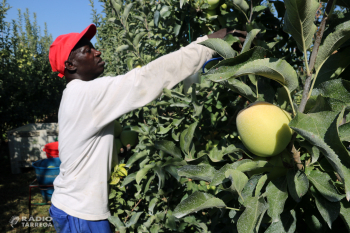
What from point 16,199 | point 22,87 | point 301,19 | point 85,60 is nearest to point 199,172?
point 301,19

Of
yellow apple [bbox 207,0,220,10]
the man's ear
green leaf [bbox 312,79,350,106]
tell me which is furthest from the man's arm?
green leaf [bbox 312,79,350,106]

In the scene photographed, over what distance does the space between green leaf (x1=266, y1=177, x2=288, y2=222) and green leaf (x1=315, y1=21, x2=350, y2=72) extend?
0.25 metres

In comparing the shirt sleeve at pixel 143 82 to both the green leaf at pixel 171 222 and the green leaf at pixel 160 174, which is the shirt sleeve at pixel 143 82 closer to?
the green leaf at pixel 160 174

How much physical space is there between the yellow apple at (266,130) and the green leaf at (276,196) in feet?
0.21

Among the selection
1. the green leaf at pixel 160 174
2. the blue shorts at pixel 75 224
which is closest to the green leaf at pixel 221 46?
the green leaf at pixel 160 174

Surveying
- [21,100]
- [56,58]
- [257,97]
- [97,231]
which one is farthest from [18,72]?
[257,97]

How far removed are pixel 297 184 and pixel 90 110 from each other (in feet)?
2.94

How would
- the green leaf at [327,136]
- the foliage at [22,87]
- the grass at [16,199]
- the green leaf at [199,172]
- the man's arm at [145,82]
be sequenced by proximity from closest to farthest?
the green leaf at [327,136] → the green leaf at [199,172] → the man's arm at [145,82] → the grass at [16,199] → the foliage at [22,87]

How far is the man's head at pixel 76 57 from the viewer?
132cm

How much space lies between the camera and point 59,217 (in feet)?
4.15

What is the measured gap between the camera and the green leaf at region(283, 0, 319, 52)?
17.3 inches

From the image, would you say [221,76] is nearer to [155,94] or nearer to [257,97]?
[257,97]

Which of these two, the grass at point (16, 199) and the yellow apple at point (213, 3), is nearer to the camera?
the yellow apple at point (213, 3)

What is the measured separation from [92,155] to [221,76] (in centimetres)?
92
